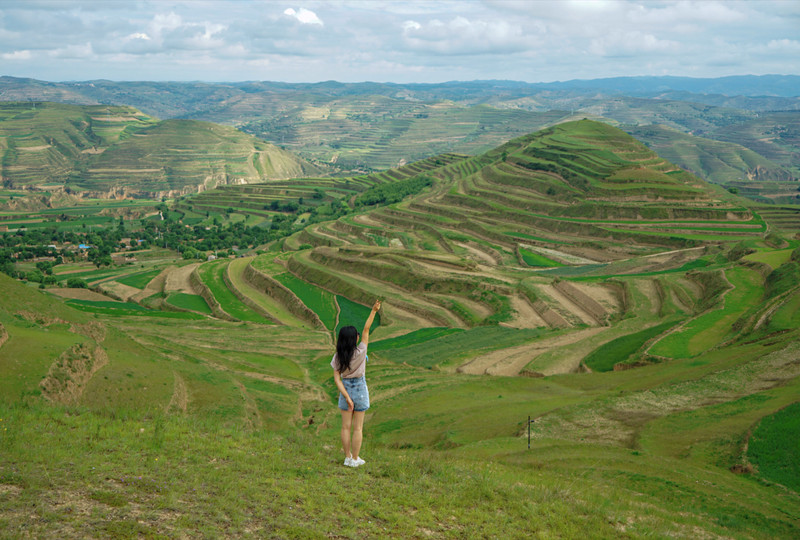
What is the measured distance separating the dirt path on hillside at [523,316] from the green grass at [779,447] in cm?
3755

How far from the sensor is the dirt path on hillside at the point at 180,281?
85.8m

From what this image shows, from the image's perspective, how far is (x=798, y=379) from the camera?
28203 millimetres

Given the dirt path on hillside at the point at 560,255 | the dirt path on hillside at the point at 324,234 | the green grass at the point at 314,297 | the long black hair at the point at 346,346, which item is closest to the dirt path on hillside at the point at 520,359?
the green grass at the point at 314,297

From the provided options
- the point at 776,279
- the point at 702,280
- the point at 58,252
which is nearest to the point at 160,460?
the point at 776,279

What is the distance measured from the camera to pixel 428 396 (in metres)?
37.5

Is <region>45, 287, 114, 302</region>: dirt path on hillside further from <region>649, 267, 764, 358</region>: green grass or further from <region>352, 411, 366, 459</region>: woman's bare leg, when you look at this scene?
<region>352, 411, 366, 459</region>: woman's bare leg

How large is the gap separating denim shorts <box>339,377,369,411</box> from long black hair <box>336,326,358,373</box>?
1.54 ft

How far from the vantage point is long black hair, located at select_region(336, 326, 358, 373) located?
13.2 meters

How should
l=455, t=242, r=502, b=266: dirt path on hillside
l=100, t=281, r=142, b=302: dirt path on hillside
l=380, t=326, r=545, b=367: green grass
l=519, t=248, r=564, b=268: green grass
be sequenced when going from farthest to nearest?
l=455, t=242, r=502, b=266: dirt path on hillside < l=519, t=248, r=564, b=268: green grass < l=100, t=281, r=142, b=302: dirt path on hillside < l=380, t=326, r=545, b=367: green grass

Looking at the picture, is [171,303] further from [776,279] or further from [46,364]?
[776,279]

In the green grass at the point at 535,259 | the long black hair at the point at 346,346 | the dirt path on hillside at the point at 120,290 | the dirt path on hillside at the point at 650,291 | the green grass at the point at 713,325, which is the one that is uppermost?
the long black hair at the point at 346,346

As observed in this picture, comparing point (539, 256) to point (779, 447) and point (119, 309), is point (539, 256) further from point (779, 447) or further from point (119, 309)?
point (779, 447)

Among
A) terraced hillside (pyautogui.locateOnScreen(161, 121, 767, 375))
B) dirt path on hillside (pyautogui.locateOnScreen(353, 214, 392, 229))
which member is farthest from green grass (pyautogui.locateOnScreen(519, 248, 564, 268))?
dirt path on hillside (pyautogui.locateOnScreen(353, 214, 392, 229))

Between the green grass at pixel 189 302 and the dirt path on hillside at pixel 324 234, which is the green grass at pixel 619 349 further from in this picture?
the dirt path on hillside at pixel 324 234
